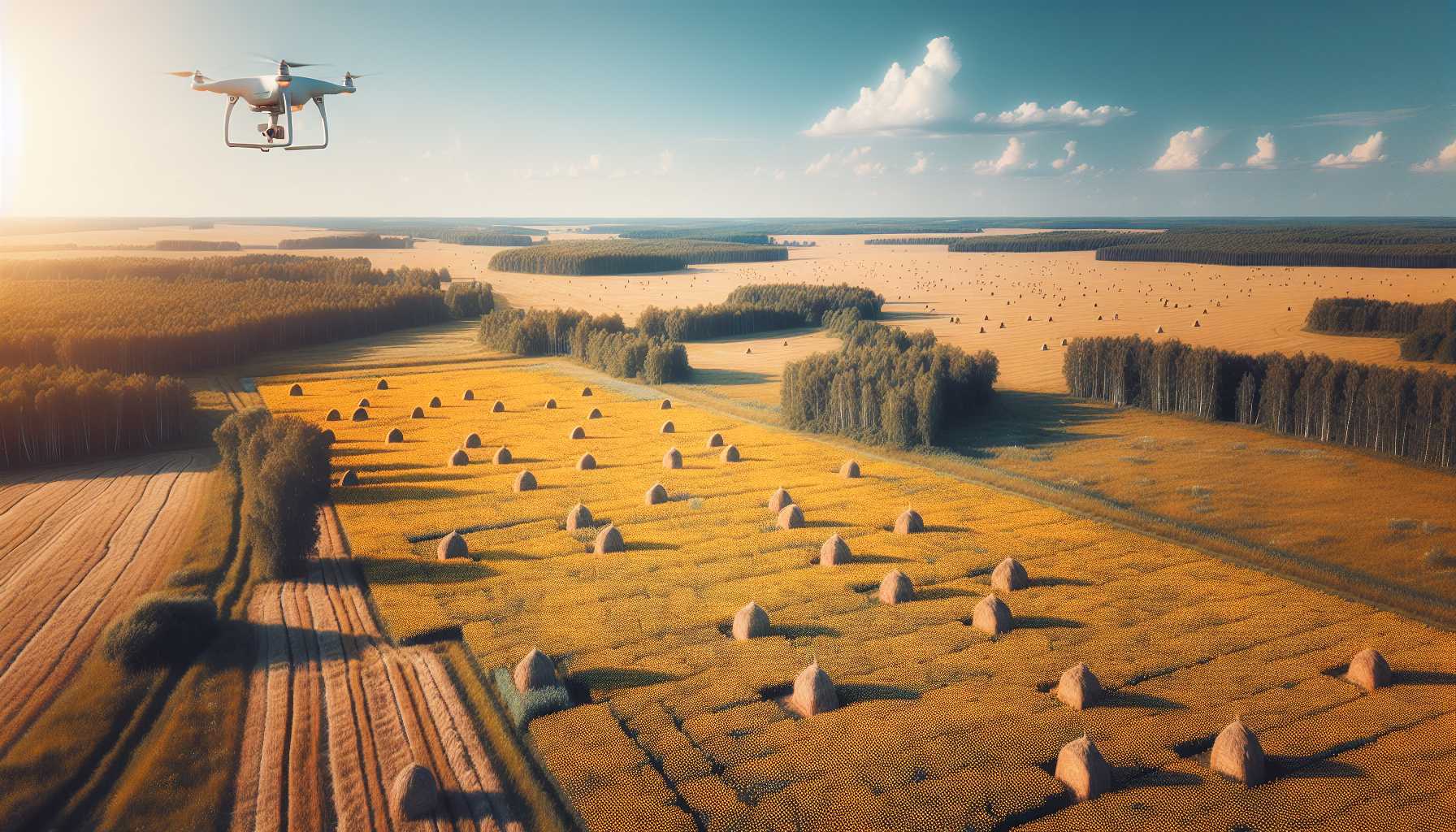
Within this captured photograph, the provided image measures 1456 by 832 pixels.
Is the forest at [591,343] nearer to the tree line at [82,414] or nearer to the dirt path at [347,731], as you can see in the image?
the tree line at [82,414]

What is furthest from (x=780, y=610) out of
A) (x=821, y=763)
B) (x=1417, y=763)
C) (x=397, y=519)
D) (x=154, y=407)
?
(x=154, y=407)

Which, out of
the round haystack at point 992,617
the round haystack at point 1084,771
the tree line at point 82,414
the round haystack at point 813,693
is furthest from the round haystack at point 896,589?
the tree line at point 82,414

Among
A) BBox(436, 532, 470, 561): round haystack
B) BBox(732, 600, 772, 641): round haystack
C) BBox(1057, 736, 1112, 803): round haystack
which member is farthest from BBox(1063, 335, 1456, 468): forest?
BBox(436, 532, 470, 561): round haystack

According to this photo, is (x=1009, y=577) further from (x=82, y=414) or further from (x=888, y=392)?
(x=82, y=414)

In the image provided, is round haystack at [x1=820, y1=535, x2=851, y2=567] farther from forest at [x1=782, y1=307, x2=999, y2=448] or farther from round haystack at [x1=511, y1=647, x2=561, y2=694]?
forest at [x1=782, y1=307, x2=999, y2=448]

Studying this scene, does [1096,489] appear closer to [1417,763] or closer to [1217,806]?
[1417,763]

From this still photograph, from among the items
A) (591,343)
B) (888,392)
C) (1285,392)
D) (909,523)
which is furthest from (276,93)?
(591,343)
